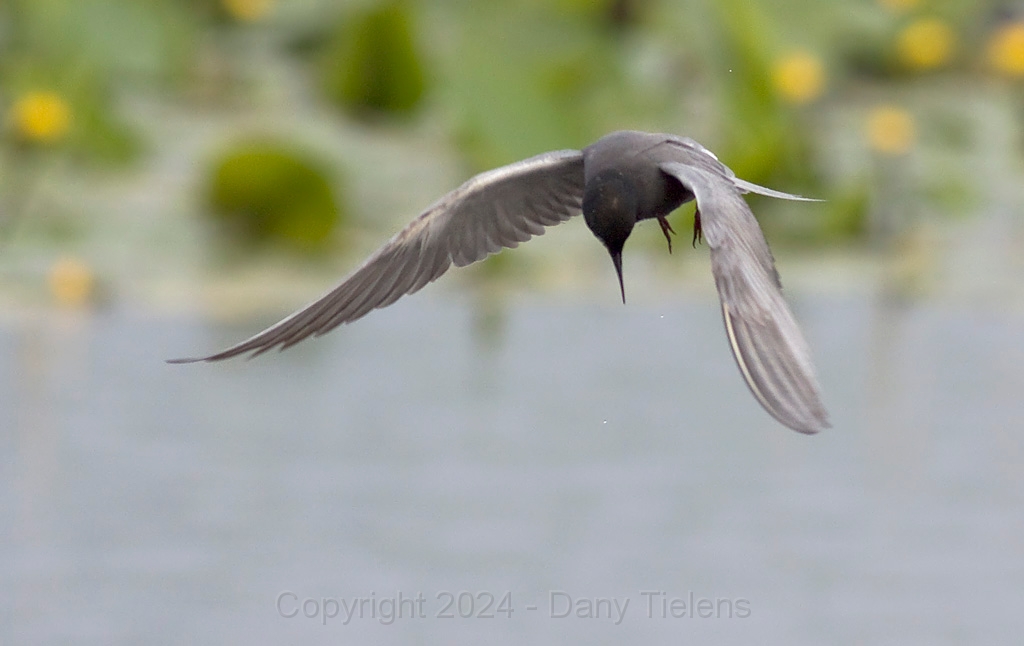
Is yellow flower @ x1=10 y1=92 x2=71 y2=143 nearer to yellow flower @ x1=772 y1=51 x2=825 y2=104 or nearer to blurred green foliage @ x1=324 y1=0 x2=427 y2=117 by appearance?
blurred green foliage @ x1=324 y1=0 x2=427 y2=117

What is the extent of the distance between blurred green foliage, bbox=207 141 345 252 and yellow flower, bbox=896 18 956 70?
92.9 inches

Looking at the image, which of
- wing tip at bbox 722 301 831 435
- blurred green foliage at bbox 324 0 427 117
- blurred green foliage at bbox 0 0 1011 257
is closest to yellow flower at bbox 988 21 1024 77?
blurred green foliage at bbox 0 0 1011 257

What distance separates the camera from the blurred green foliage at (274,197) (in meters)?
6.82

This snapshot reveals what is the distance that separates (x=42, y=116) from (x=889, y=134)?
8.49 ft

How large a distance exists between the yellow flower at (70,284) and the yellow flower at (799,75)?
2.04m

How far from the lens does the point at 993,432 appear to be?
6285 mm

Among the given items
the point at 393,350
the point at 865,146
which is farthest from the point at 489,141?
the point at 865,146

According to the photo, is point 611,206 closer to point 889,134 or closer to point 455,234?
point 455,234

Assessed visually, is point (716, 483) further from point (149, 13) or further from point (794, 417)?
point (794, 417)

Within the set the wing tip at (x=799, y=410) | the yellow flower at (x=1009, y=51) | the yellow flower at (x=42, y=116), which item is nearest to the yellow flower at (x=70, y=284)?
the yellow flower at (x=42, y=116)

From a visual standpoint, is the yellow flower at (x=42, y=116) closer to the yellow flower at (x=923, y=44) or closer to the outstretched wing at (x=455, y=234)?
the outstretched wing at (x=455, y=234)

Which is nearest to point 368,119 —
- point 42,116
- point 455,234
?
point 42,116

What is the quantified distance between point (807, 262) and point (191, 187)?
1.77m

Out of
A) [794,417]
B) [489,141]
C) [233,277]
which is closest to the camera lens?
[794,417]
